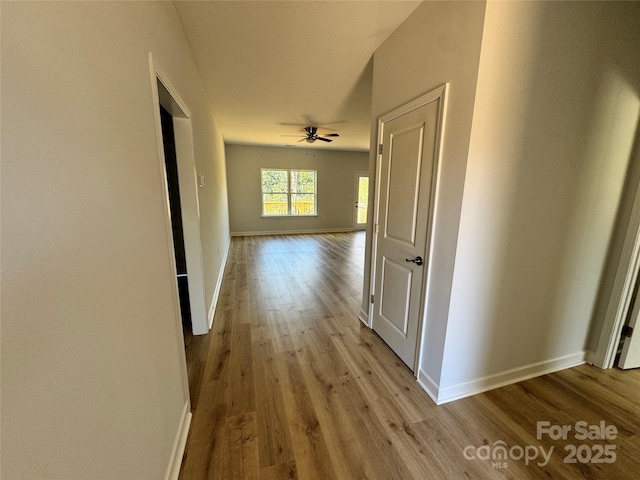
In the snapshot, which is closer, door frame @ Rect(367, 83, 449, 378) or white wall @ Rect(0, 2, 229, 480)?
white wall @ Rect(0, 2, 229, 480)

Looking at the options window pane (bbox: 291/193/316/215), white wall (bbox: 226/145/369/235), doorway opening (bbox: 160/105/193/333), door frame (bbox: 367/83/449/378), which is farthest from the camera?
window pane (bbox: 291/193/316/215)

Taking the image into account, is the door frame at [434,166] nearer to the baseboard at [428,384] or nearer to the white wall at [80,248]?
the baseboard at [428,384]

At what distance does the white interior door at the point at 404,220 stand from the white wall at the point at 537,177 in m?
0.28

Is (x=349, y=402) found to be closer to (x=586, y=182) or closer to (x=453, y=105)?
(x=453, y=105)

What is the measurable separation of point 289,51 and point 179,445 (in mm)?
2901

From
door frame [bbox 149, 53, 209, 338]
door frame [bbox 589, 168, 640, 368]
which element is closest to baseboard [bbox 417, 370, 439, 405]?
door frame [bbox 589, 168, 640, 368]

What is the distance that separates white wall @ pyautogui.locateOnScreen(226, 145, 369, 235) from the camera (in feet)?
23.6

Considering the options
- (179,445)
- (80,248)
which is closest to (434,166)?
(80,248)

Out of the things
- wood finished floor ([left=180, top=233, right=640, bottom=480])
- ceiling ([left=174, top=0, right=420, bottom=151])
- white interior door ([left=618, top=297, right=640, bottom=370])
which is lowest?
wood finished floor ([left=180, top=233, right=640, bottom=480])

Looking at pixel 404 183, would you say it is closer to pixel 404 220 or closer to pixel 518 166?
pixel 404 220

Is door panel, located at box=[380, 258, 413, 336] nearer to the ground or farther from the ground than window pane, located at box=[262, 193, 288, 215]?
nearer to the ground

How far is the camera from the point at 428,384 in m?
1.77

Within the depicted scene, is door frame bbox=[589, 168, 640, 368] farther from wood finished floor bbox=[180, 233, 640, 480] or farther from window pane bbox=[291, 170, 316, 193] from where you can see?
window pane bbox=[291, 170, 316, 193]

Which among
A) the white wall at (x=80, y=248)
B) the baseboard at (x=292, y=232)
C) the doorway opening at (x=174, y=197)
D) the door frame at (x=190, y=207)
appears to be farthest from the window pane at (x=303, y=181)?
the white wall at (x=80, y=248)
